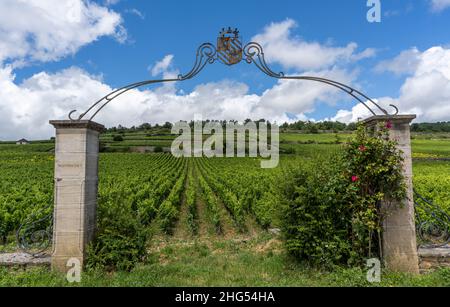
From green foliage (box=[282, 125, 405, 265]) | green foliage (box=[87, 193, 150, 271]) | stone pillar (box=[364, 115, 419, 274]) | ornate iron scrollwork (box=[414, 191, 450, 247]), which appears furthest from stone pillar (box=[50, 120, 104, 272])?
ornate iron scrollwork (box=[414, 191, 450, 247])

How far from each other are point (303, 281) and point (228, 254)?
2812mm

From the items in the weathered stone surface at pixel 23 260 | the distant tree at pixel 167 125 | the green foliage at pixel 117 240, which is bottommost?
the weathered stone surface at pixel 23 260

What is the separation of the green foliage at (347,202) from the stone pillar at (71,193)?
3.99 metres

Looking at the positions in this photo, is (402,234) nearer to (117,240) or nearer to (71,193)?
(117,240)

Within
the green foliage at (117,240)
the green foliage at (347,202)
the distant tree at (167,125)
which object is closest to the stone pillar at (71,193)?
the green foliage at (117,240)

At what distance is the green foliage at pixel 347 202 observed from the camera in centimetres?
560

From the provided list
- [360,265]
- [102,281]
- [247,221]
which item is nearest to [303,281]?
[360,265]

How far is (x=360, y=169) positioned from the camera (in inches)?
225

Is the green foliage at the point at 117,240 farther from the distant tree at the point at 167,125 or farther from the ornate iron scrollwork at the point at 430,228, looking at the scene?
the distant tree at the point at 167,125

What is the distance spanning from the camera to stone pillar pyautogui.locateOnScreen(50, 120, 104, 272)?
18.6 feet

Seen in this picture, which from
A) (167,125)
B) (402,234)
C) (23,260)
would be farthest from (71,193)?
(167,125)

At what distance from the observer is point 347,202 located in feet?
19.2

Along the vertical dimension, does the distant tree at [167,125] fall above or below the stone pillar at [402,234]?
above

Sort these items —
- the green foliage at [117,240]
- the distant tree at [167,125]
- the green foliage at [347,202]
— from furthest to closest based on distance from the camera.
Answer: the distant tree at [167,125], the green foliage at [117,240], the green foliage at [347,202]
